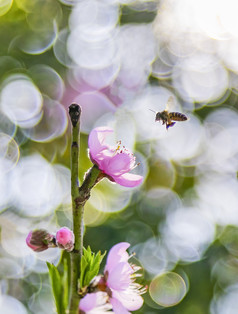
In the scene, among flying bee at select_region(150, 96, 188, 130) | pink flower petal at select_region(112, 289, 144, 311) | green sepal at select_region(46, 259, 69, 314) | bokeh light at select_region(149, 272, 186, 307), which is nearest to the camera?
green sepal at select_region(46, 259, 69, 314)

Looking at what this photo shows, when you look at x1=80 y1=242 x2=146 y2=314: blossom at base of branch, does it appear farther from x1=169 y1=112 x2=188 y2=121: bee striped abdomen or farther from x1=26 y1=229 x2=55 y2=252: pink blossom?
x1=169 y1=112 x2=188 y2=121: bee striped abdomen

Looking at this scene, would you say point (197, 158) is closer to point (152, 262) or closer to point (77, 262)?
point (152, 262)

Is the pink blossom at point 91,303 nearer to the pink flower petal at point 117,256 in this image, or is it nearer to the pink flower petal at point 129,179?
the pink flower petal at point 117,256

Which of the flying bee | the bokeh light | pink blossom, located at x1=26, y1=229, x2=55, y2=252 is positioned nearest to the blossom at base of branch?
pink blossom, located at x1=26, y1=229, x2=55, y2=252

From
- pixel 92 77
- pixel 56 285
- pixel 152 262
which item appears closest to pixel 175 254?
pixel 152 262

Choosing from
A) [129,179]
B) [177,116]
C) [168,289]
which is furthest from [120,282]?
[168,289]

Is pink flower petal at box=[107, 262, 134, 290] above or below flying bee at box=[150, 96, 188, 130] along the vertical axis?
above

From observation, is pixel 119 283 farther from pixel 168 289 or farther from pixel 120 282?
pixel 168 289
